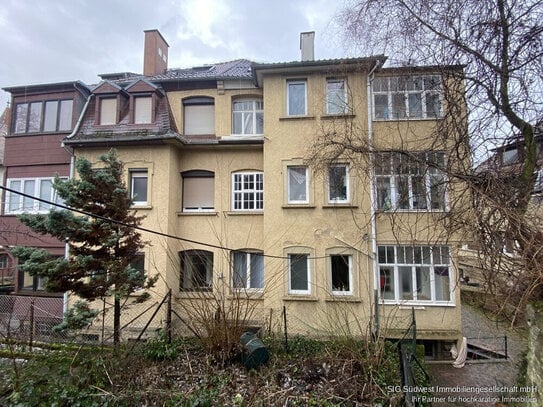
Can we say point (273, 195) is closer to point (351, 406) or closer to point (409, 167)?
point (409, 167)

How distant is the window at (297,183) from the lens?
1101 cm

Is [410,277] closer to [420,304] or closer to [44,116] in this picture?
[420,304]

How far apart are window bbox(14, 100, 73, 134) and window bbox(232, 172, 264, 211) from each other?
7.61m

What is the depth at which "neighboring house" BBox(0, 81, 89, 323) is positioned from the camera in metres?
12.2

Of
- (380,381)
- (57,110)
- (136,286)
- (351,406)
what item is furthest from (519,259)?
(57,110)

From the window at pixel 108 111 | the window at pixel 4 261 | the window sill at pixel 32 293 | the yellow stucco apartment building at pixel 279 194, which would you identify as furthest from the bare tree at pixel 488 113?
the window at pixel 4 261

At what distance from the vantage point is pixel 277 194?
1087 centimetres

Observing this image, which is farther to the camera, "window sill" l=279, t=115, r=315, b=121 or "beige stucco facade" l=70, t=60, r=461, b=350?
"window sill" l=279, t=115, r=315, b=121

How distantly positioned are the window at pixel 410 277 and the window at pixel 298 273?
2.59 m

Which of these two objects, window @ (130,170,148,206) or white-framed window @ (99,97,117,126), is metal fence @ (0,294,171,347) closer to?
window @ (130,170,148,206)

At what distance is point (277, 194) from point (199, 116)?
16.2 feet

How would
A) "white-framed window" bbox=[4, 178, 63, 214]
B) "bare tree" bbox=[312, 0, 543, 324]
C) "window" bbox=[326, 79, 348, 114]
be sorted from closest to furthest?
"bare tree" bbox=[312, 0, 543, 324] → "window" bbox=[326, 79, 348, 114] → "white-framed window" bbox=[4, 178, 63, 214]

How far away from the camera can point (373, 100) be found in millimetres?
10695

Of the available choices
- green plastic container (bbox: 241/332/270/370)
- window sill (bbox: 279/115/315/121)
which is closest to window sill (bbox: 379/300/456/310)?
green plastic container (bbox: 241/332/270/370)
